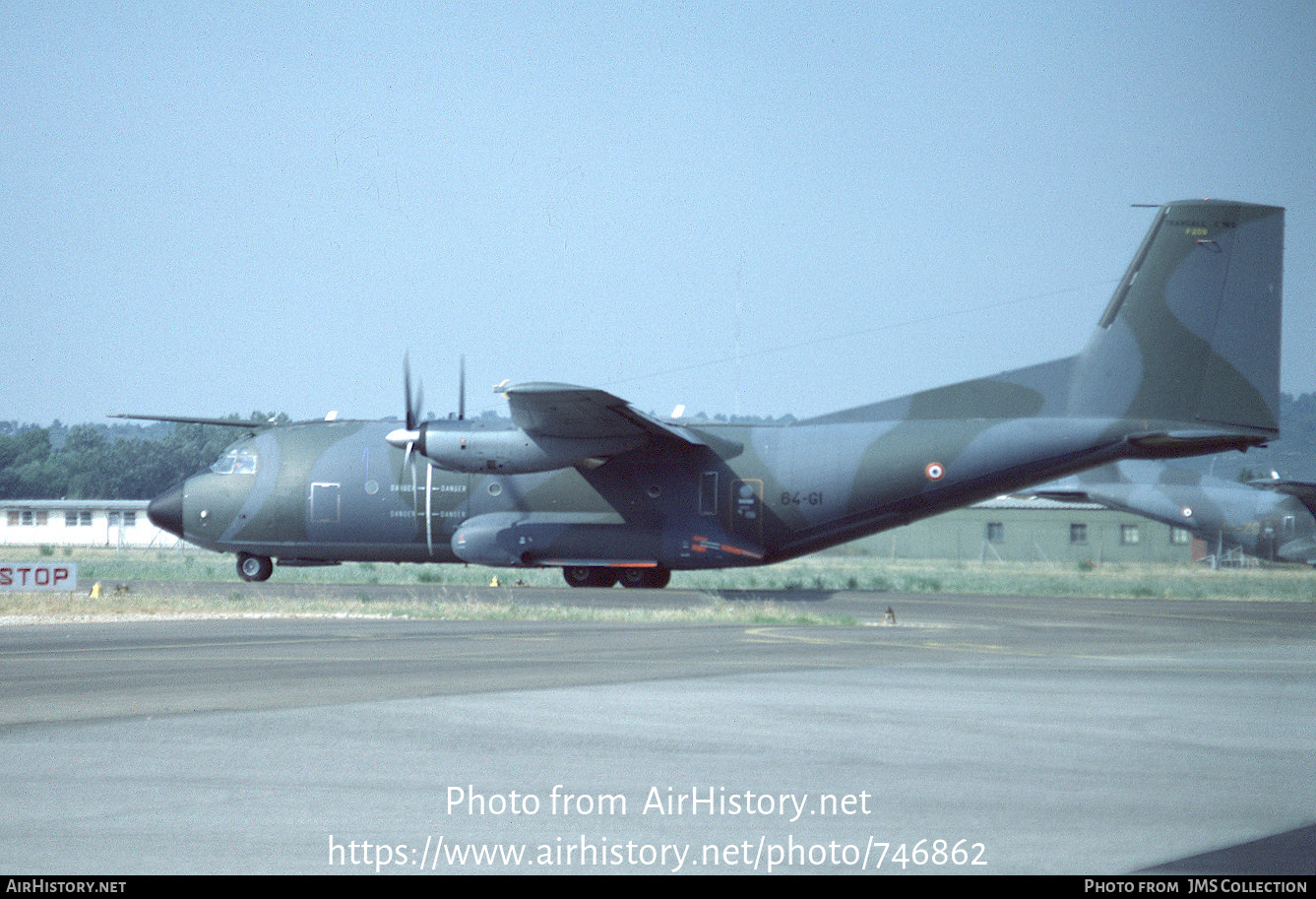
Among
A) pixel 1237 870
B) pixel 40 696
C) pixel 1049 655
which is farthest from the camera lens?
pixel 1049 655

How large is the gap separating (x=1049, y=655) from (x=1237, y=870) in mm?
11477

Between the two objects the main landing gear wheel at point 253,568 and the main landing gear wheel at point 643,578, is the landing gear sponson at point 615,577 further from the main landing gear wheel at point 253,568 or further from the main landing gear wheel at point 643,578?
the main landing gear wheel at point 253,568

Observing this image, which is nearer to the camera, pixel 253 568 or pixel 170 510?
pixel 170 510

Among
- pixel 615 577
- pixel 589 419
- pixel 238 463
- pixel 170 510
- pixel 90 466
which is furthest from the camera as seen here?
pixel 90 466

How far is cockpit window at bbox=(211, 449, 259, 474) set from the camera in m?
36.2

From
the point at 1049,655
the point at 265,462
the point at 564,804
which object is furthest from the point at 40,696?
the point at 265,462

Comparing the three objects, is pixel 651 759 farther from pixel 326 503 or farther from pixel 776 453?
pixel 326 503

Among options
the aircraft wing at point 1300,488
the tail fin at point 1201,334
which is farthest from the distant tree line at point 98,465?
the tail fin at point 1201,334

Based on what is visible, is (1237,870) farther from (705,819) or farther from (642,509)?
(642,509)

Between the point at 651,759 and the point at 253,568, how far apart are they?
30957 millimetres

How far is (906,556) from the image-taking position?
249ft

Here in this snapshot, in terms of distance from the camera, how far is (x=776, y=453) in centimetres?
3216

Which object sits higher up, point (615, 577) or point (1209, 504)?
point (1209, 504)

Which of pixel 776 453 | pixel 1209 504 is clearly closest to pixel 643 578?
pixel 776 453
